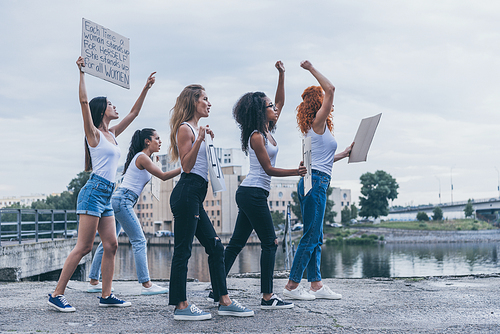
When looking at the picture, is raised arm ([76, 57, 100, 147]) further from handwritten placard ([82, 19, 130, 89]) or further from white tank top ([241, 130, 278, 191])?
white tank top ([241, 130, 278, 191])

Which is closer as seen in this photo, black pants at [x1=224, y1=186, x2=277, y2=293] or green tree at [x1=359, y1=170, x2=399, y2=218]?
black pants at [x1=224, y1=186, x2=277, y2=293]

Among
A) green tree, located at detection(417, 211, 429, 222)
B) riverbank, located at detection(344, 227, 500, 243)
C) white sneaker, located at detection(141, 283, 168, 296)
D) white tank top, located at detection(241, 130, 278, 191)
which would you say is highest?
white tank top, located at detection(241, 130, 278, 191)

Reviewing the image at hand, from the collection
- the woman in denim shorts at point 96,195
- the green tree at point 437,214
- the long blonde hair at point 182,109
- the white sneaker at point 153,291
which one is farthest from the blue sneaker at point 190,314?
the green tree at point 437,214

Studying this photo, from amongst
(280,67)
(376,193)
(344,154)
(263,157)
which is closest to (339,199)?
(376,193)

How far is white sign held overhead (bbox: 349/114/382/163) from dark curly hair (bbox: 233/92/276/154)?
3.65ft

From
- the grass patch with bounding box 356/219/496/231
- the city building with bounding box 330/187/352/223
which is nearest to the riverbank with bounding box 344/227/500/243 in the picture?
the grass patch with bounding box 356/219/496/231

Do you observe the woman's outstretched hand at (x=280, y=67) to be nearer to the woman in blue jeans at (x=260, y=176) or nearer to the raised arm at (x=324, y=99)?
the raised arm at (x=324, y=99)

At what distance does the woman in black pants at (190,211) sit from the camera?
355 centimetres

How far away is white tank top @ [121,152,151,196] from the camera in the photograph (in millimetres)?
5051

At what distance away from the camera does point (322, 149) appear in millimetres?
4496

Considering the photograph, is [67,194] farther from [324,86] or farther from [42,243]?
[324,86]

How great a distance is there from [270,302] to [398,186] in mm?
100128

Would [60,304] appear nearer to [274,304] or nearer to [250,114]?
[274,304]

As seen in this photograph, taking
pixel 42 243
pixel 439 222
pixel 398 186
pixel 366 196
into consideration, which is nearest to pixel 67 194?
pixel 366 196
